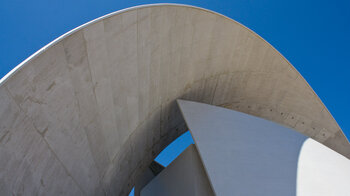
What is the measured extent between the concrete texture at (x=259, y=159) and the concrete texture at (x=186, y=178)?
3.02 ft

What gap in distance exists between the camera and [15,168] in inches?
102

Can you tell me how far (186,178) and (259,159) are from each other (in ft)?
7.19

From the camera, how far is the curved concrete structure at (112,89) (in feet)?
8.88

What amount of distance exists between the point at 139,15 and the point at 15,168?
3.47m

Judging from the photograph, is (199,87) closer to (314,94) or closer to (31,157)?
(31,157)

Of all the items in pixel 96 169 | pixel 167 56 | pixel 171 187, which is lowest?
pixel 171 187

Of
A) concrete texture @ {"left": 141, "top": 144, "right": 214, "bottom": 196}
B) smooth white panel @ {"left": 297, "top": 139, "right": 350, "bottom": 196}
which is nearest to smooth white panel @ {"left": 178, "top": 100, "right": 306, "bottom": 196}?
smooth white panel @ {"left": 297, "top": 139, "right": 350, "bottom": 196}

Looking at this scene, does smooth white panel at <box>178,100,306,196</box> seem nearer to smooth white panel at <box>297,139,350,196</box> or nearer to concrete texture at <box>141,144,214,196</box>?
smooth white panel at <box>297,139,350,196</box>

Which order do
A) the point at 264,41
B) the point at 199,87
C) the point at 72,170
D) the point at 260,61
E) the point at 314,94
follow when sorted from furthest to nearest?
the point at 314,94 < the point at 260,61 < the point at 264,41 < the point at 199,87 < the point at 72,170

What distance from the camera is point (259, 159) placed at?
5.29 metres

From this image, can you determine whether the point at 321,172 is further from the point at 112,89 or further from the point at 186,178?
the point at 112,89

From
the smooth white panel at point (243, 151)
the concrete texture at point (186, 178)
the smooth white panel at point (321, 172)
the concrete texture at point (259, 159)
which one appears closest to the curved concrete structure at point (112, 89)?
the concrete texture at point (186, 178)

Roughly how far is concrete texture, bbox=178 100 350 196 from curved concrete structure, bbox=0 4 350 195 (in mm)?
1816

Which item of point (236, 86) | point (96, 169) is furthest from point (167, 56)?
point (236, 86)
